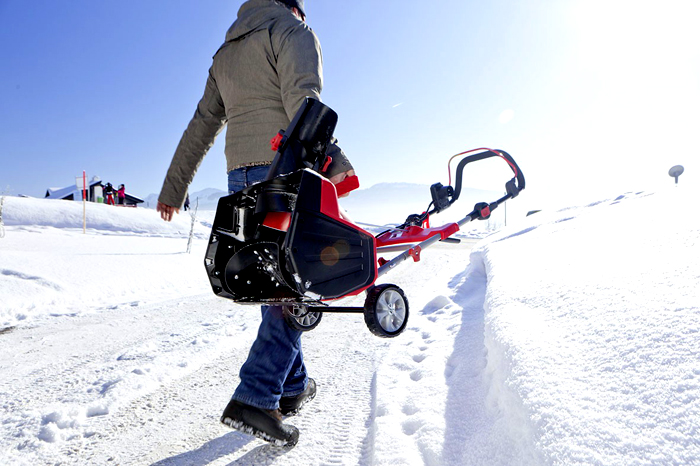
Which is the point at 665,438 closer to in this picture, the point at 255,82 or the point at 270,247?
the point at 270,247

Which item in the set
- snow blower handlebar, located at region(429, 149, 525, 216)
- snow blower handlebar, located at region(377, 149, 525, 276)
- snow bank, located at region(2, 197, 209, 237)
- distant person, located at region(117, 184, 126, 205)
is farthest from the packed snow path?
distant person, located at region(117, 184, 126, 205)

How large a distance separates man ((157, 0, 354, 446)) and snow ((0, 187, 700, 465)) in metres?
0.19

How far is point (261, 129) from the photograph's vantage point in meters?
1.87

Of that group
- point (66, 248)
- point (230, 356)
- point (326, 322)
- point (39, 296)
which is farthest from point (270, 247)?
point (66, 248)

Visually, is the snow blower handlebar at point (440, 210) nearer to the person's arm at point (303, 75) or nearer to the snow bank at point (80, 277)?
the person's arm at point (303, 75)

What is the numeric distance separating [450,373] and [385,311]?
3.00 feet

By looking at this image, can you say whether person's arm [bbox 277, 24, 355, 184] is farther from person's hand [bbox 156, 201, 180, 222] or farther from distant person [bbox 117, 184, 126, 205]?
distant person [bbox 117, 184, 126, 205]

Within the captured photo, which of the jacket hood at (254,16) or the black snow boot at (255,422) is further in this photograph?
the jacket hood at (254,16)

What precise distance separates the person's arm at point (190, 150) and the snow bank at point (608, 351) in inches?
69.9

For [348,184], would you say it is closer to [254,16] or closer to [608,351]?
[254,16]

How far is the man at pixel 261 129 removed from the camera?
166 cm

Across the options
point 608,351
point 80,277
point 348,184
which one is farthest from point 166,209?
point 80,277

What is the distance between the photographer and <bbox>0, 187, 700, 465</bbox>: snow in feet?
3.77

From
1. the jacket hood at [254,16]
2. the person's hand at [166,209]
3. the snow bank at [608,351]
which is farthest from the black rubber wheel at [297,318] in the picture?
the jacket hood at [254,16]
